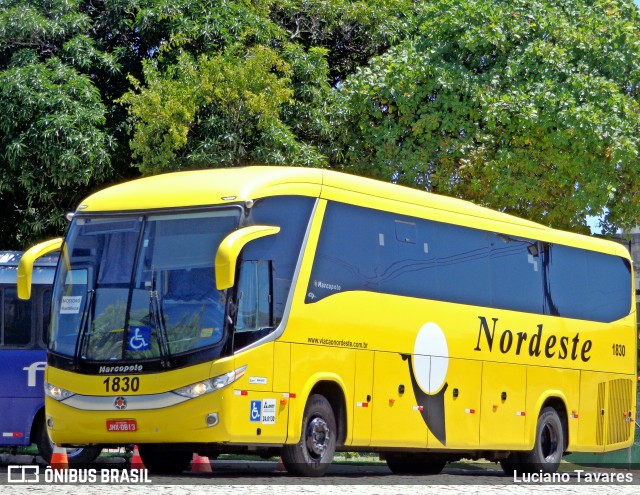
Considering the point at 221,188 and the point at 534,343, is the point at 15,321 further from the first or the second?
the point at 534,343

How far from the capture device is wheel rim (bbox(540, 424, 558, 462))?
20188 mm

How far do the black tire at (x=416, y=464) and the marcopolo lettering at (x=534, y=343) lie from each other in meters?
2.22

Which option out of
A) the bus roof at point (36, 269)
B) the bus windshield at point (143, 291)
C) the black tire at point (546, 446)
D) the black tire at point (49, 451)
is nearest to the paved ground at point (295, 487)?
the bus windshield at point (143, 291)

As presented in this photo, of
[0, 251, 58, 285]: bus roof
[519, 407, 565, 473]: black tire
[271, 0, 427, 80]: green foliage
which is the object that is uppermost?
[271, 0, 427, 80]: green foliage

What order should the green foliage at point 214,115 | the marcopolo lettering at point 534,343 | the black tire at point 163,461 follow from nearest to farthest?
the black tire at point 163,461, the marcopolo lettering at point 534,343, the green foliage at point 214,115

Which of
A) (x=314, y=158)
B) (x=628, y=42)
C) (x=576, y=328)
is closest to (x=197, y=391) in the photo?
(x=576, y=328)

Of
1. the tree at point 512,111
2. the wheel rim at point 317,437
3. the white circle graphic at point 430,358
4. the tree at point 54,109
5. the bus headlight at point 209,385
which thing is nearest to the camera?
the bus headlight at point 209,385

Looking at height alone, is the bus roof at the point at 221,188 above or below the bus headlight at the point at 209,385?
above

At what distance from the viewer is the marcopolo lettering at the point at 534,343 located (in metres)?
18.8

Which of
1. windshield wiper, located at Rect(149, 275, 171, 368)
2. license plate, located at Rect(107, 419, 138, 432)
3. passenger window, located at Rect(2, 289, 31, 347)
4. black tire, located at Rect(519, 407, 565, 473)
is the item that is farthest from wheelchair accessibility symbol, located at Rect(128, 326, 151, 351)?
black tire, located at Rect(519, 407, 565, 473)

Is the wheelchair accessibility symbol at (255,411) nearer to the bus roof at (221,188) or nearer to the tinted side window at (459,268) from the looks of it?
the tinted side window at (459,268)

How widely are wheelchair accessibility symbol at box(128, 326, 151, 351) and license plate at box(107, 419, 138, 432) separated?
0.77m

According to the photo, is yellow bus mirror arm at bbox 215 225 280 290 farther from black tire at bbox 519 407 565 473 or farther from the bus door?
black tire at bbox 519 407 565 473

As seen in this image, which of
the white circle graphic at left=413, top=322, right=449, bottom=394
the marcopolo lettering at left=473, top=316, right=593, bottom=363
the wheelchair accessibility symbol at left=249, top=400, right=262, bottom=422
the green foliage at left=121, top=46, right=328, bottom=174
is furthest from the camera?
the green foliage at left=121, top=46, right=328, bottom=174
